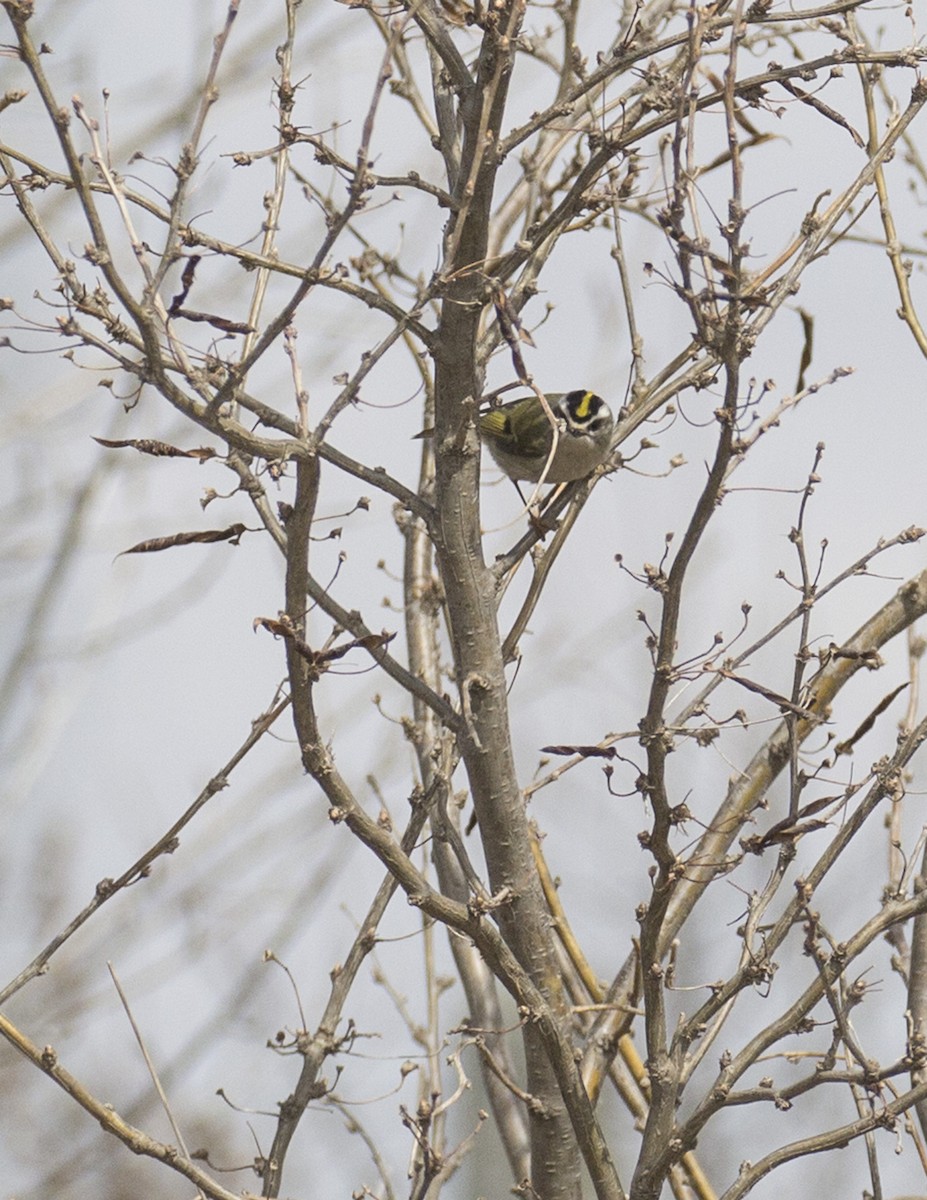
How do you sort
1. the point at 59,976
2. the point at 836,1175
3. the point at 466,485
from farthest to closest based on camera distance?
the point at 836,1175 < the point at 59,976 < the point at 466,485

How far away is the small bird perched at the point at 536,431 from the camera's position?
5059 millimetres

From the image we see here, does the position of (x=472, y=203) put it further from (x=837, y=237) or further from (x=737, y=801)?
(x=737, y=801)

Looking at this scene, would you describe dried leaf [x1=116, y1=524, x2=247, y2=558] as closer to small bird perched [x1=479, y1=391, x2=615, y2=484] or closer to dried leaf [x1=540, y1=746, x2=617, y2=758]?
dried leaf [x1=540, y1=746, x2=617, y2=758]

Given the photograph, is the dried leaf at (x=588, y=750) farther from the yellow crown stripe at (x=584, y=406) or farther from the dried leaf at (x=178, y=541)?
the yellow crown stripe at (x=584, y=406)

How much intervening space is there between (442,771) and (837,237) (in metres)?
1.30

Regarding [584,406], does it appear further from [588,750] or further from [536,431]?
[588,750]

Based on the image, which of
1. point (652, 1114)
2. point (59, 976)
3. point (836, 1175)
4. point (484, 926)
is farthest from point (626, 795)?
point (836, 1175)

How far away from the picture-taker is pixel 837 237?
279 centimetres

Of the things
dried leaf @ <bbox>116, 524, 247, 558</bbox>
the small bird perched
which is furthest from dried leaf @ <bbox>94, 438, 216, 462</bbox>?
the small bird perched

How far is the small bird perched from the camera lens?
5.06m

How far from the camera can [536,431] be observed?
18.0 feet

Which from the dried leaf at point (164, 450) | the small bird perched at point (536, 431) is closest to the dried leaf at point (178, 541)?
the dried leaf at point (164, 450)

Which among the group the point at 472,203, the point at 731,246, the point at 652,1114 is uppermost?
the point at 472,203

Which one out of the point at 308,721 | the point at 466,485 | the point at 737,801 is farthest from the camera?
the point at 737,801
